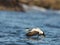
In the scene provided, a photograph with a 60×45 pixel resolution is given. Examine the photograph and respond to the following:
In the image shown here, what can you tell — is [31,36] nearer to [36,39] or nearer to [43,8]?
[36,39]

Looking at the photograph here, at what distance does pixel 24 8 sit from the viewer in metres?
46.1

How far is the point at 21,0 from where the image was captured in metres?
48.5

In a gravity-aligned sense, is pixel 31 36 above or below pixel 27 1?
below

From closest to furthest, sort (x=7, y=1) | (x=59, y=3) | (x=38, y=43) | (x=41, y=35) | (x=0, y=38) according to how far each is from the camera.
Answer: (x=38, y=43) → (x=0, y=38) → (x=41, y=35) → (x=7, y=1) → (x=59, y=3)

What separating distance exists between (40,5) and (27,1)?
3.05m

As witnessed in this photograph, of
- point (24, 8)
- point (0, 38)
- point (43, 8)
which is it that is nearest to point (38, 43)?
point (0, 38)

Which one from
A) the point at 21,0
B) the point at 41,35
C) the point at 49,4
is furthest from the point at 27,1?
the point at 41,35

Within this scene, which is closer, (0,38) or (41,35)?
(0,38)

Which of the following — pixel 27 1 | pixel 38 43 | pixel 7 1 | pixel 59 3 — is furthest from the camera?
pixel 59 3

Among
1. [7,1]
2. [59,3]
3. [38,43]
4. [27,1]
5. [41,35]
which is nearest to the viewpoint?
[38,43]

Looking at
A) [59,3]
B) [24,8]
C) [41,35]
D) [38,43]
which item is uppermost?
[59,3]

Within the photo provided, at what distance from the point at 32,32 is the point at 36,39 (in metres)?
0.84

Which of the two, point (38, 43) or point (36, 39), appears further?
point (36, 39)

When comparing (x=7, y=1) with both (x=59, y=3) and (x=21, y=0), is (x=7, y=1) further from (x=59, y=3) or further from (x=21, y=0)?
(x=59, y=3)
